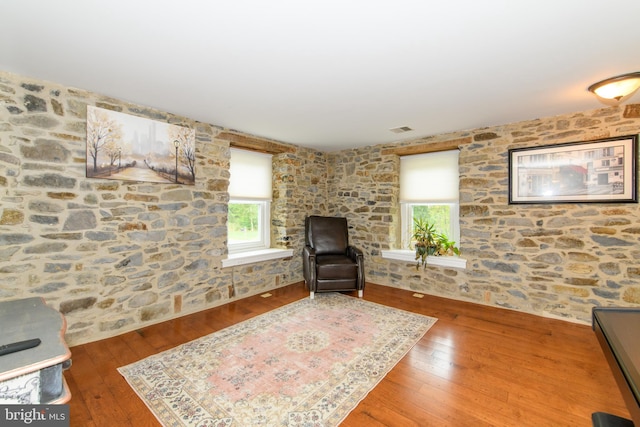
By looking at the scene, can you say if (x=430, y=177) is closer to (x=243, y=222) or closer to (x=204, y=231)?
(x=243, y=222)

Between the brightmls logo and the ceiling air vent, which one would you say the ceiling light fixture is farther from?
the brightmls logo

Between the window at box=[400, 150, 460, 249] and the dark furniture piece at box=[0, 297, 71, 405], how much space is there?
426 cm

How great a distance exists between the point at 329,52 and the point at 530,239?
10.6ft

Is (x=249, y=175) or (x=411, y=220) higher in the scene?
(x=249, y=175)

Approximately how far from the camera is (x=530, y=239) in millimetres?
3385

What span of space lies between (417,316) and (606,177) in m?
2.52

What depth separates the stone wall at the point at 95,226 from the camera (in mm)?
2289

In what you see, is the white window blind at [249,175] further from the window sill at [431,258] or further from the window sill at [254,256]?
the window sill at [431,258]

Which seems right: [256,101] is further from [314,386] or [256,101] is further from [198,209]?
[314,386]

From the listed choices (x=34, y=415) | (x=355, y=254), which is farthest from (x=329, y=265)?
(x=34, y=415)

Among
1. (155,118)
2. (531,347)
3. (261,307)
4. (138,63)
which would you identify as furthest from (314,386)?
(155,118)

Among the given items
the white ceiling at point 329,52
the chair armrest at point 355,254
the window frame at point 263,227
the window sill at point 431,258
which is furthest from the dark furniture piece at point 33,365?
the window sill at point 431,258

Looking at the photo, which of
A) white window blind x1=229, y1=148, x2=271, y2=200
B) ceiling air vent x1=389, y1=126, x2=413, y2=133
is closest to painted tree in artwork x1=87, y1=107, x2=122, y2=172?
white window blind x1=229, y1=148, x2=271, y2=200

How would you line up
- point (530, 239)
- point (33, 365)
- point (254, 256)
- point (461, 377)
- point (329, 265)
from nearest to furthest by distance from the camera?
1. point (33, 365)
2. point (461, 377)
3. point (530, 239)
4. point (329, 265)
5. point (254, 256)
